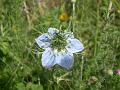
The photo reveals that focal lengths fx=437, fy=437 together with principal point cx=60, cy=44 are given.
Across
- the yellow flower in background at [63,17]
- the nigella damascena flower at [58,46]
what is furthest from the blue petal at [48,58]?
the yellow flower in background at [63,17]

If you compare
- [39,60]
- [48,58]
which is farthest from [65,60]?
[39,60]

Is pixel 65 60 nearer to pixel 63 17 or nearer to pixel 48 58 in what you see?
pixel 48 58

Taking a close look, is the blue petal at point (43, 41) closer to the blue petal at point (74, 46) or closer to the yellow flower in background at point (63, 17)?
the blue petal at point (74, 46)

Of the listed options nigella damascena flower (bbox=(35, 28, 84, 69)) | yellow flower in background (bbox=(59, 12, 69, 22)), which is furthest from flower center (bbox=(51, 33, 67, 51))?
yellow flower in background (bbox=(59, 12, 69, 22))

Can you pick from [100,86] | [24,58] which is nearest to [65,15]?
[24,58]

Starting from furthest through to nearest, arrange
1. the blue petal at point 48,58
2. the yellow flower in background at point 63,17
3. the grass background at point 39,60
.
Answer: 1. the yellow flower in background at point 63,17
2. the grass background at point 39,60
3. the blue petal at point 48,58

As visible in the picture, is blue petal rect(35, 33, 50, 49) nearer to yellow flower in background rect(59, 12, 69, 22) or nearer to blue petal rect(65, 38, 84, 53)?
blue petal rect(65, 38, 84, 53)

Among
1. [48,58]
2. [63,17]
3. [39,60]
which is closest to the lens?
[48,58]

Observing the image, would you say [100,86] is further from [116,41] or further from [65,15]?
[65,15]
